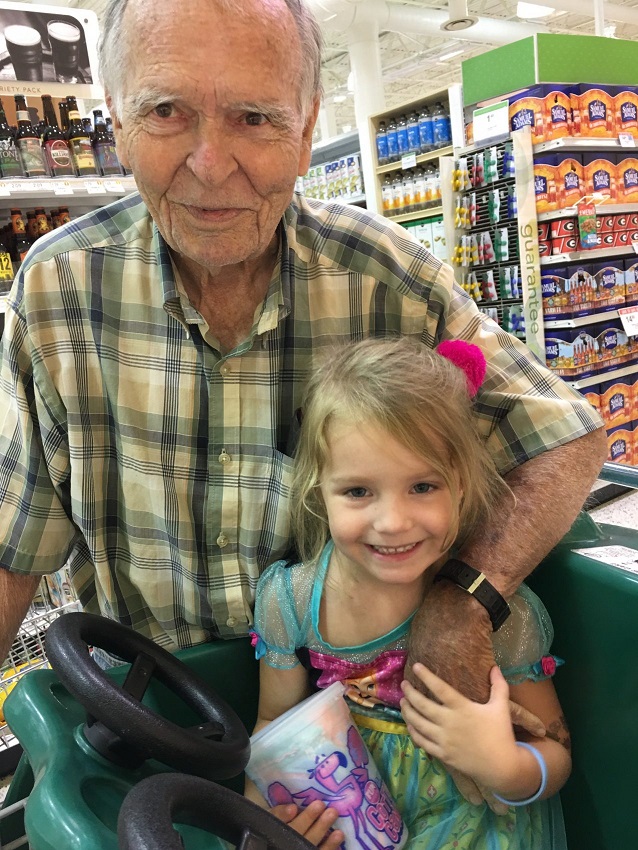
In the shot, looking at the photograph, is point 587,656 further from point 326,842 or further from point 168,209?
point 168,209

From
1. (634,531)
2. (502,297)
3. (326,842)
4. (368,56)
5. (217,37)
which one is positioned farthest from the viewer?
(368,56)

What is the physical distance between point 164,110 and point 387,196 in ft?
14.0

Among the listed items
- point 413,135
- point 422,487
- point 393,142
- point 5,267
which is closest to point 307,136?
point 422,487

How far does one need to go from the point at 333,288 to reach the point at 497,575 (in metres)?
0.61

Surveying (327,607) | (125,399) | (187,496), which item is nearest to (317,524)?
(327,607)

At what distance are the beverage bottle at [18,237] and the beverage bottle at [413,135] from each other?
9.71 ft

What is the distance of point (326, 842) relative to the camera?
1040 mm

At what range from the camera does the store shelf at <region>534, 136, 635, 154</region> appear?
3617mm

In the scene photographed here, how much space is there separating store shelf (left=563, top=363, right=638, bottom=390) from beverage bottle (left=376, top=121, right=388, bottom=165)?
2198 mm

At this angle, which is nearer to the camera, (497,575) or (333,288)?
(497,575)

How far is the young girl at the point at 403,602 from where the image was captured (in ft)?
3.37

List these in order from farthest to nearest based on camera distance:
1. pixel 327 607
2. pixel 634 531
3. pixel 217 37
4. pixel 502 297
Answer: pixel 502 297 → pixel 634 531 → pixel 327 607 → pixel 217 37

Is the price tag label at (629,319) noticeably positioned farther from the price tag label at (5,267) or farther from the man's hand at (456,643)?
the man's hand at (456,643)

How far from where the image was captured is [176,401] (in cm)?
124
